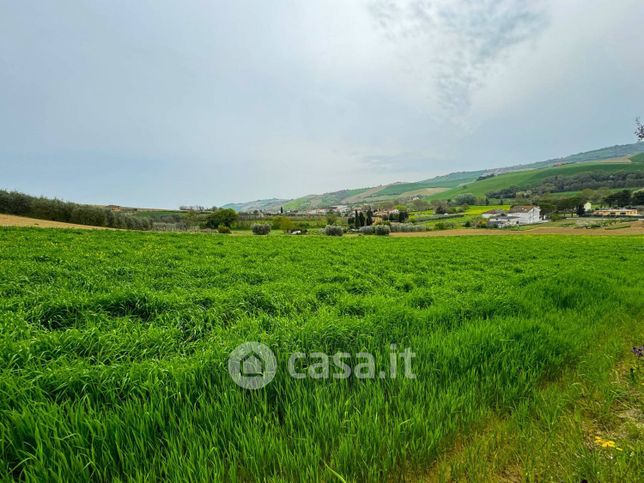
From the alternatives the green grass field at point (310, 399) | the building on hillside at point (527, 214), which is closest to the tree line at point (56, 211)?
the green grass field at point (310, 399)

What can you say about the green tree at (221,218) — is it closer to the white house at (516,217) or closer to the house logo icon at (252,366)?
the house logo icon at (252,366)

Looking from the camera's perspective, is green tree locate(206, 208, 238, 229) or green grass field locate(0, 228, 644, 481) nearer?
green grass field locate(0, 228, 644, 481)

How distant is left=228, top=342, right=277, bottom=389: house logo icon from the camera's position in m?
3.15

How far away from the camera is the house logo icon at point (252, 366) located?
315 centimetres

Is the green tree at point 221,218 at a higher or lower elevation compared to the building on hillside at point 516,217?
higher

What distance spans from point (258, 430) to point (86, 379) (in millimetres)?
2001

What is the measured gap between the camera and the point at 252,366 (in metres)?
3.36

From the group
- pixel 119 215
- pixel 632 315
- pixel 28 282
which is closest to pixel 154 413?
pixel 28 282

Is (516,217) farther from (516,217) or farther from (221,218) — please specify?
(221,218)

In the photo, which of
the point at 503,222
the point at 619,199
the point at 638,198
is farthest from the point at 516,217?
the point at 619,199

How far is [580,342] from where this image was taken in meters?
4.38

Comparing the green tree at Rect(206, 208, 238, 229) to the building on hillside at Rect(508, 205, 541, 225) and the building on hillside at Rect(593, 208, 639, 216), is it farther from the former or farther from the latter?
the building on hillside at Rect(593, 208, 639, 216)

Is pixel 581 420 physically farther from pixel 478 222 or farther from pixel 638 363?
pixel 478 222

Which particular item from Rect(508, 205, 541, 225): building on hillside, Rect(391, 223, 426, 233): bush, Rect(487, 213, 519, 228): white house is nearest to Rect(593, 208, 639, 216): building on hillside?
→ Rect(508, 205, 541, 225): building on hillside
